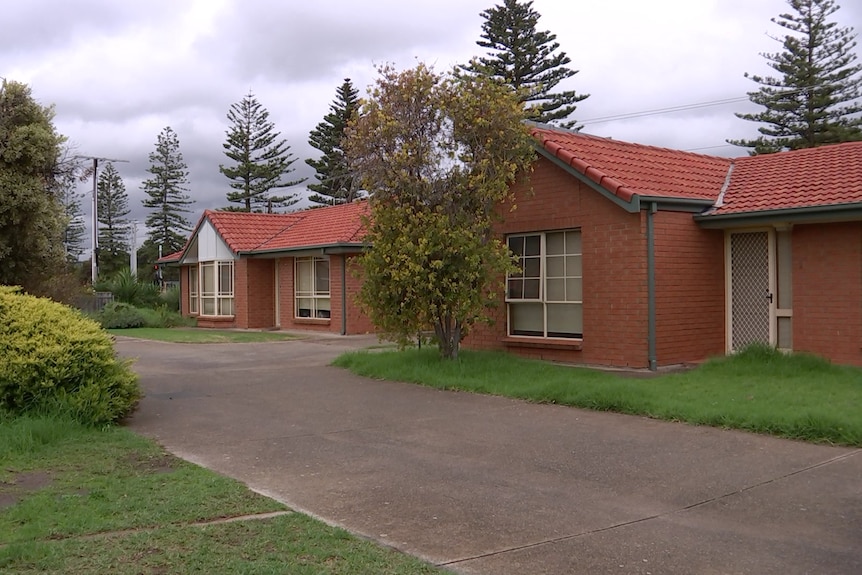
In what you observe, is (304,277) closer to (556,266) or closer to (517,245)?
(517,245)

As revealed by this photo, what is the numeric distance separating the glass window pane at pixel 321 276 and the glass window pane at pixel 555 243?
35.4 ft

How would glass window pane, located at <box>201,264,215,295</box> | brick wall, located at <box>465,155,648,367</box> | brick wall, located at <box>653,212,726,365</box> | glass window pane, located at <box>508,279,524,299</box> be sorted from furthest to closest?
glass window pane, located at <box>201,264,215,295</box> < glass window pane, located at <box>508,279,524,299</box> < brick wall, located at <box>653,212,726,365</box> < brick wall, located at <box>465,155,648,367</box>

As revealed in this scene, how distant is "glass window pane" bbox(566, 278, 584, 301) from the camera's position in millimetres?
14055

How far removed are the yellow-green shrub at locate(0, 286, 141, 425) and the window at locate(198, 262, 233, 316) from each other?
693 inches

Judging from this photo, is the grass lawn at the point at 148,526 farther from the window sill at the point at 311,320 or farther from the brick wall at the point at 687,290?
the window sill at the point at 311,320

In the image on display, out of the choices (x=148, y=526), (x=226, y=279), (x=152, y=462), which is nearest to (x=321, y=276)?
(x=226, y=279)

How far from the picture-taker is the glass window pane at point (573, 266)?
14.1 meters

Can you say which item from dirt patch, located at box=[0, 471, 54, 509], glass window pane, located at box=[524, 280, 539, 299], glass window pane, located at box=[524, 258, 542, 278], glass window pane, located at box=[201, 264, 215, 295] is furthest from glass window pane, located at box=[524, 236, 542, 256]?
glass window pane, located at box=[201, 264, 215, 295]

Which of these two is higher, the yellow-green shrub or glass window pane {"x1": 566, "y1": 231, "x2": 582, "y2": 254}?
glass window pane {"x1": 566, "y1": 231, "x2": 582, "y2": 254}

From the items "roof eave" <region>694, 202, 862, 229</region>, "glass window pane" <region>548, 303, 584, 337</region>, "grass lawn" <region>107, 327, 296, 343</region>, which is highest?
"roof eave" <region>694, 202, 862, 229</region>

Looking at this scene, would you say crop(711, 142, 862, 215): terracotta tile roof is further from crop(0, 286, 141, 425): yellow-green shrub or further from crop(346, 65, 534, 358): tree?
crop(0, 286, 141, 425): yellow-green shrub

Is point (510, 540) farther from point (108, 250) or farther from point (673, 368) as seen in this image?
point (108, 250)

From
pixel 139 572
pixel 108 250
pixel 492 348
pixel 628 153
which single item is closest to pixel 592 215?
pixel 628 153

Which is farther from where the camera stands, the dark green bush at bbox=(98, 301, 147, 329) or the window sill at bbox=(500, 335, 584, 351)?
the dark green bush at bbox=(98, 301, 147, 329)
